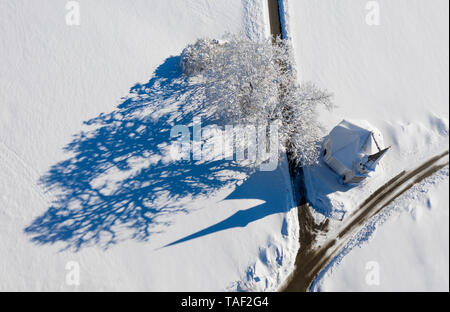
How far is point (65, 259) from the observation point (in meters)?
19.7

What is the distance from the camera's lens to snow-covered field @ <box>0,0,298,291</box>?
19.9 metres

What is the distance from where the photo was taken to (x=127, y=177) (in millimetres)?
21172

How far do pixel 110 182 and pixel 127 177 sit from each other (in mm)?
1302

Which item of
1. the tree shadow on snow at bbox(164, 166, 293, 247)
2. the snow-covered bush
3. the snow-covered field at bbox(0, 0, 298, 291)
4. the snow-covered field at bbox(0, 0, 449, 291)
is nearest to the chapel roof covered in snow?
the snow-covered bush

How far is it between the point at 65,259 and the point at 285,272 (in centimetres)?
1584

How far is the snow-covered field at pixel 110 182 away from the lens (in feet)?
65.2

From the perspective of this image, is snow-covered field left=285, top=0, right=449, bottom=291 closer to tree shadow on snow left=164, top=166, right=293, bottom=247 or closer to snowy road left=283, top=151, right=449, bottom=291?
snowy road left=283, top=151, right=449, bottom=291

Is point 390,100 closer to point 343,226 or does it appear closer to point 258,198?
point 343,226

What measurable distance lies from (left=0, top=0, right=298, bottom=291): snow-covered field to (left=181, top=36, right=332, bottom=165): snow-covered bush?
318cm

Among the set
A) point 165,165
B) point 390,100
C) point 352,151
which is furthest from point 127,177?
point 390,100

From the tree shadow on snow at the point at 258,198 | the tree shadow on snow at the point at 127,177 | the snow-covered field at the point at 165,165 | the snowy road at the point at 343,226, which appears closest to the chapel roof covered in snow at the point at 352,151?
the snow-covered field at the point at 165,165

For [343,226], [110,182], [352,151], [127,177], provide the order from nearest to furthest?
[352,151]
[110,182]
[127,177]
[343,226]
